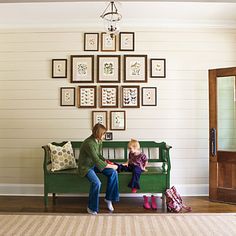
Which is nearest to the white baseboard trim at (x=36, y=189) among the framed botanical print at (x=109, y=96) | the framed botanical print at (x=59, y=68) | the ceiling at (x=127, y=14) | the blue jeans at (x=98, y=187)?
the blue jeans at (x=98, y=187)

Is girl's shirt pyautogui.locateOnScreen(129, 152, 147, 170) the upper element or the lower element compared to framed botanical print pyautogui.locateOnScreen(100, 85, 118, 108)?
lower

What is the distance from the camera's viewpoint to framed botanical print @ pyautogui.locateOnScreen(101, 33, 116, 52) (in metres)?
4.63

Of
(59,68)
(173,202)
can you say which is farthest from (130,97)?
(173,202)

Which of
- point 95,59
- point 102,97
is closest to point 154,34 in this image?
point 95,59

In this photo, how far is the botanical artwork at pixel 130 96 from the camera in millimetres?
4594

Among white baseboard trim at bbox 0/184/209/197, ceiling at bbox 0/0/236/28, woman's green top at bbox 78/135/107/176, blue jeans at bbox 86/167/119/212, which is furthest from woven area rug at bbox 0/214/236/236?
ceiling at bbox 0/0/236/28

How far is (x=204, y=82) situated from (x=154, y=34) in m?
1.15

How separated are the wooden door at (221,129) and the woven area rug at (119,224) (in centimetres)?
73

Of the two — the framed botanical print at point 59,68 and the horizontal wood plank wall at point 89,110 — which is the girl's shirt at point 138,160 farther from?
the framed botanical print at point 59,68

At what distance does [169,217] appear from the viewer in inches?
136

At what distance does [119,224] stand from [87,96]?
2.16 metres

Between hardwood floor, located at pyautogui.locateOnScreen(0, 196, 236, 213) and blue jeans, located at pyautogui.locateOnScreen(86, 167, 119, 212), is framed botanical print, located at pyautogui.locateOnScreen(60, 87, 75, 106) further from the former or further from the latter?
hardwood floor, located at pyautogui.locateOnScreen(0, 196, 236, 213)

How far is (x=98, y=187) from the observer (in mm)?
3637

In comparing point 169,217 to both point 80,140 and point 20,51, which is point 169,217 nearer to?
point 80,140
